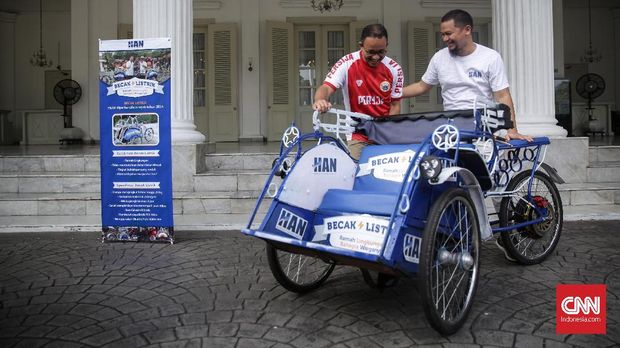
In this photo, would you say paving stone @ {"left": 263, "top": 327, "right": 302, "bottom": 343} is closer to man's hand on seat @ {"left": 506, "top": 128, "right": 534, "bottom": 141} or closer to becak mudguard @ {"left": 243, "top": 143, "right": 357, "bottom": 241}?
becak mudguard @ {"left": 243, "top": 143, "right": 357, "bottom": 241}

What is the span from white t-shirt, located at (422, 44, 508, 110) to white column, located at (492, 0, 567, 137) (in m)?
3.25

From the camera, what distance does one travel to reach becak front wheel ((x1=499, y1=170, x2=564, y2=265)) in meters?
3.64

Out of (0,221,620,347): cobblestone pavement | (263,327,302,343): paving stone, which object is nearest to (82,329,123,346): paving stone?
(0,221,620,347): cobblestone pavement

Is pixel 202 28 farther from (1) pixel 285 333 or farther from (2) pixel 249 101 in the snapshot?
(1) pixel 285 333

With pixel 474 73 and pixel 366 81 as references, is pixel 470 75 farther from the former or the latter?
pixel 366 81

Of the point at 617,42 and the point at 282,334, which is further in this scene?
the point at 617,42

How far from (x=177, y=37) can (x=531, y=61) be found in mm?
4594

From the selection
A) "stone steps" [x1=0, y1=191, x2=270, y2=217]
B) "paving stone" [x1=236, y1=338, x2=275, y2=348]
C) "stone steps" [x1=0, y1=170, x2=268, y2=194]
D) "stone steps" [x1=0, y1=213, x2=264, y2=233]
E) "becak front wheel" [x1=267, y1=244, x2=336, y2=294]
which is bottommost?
"paving stone" [x1=236, y1=338, x2=275, y2=348]

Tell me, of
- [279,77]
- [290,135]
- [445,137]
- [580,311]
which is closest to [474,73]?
[445,137]

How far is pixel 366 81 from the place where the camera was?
381 centimetres

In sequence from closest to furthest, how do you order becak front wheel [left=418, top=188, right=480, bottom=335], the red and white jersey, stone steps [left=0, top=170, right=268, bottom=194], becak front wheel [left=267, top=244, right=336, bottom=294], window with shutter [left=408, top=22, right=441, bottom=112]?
becak front wheel [left=418, top=188, right=480, bottom=335], becak front wheel [left=267, top=244, right=336, bottom=294], the red and white jersey, stone steps [left=0, top=170, right=268, bottom=194], window with shutter [left=408, top=22, right=441, bottom=112]

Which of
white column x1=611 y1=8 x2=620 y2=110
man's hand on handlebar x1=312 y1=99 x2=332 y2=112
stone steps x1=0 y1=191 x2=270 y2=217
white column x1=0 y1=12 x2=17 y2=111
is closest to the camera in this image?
man's hand on handlebar x1=312 y1=99 x2=332 y2=112

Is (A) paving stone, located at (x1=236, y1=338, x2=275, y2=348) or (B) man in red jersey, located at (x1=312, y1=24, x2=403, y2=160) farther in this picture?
(B) man in red jersey, located at (x1=312, y1=24, x2=403, y2=160)

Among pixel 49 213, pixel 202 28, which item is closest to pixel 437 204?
pixel 49 213
